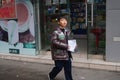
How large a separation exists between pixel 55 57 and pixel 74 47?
49 cm

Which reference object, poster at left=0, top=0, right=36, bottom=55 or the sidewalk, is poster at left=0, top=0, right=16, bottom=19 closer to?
poster at left=0, top=0, right=36, bottom=55

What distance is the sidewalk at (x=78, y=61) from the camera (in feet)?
30.7

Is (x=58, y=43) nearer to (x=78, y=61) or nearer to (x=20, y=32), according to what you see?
(x=78, y=61)

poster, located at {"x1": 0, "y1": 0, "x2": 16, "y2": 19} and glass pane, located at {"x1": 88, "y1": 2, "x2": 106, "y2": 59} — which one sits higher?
poster, located at {"x1": 0, "y1": 0, "x2": 16, "y2": 19}

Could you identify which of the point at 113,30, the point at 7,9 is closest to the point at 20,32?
the point at 7,9

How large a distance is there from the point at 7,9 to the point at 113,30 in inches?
148

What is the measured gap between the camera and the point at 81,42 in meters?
12.0

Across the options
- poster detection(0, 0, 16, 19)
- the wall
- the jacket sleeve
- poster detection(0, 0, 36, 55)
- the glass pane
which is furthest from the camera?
poster detection(0, 0, 16, 19)

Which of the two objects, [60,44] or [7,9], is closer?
[60,44]

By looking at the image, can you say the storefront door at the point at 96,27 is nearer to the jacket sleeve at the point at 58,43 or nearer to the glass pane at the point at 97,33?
the glass pane at the point at 97,33

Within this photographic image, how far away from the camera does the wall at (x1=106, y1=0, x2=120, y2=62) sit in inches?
366

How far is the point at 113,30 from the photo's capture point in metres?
9.40

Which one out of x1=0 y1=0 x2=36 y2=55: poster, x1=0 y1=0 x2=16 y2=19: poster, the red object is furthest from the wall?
x1=0 y1=0 x2=16 y2=19: poster

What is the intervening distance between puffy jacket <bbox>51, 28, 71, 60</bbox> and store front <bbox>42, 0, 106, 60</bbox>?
8.07 feet
